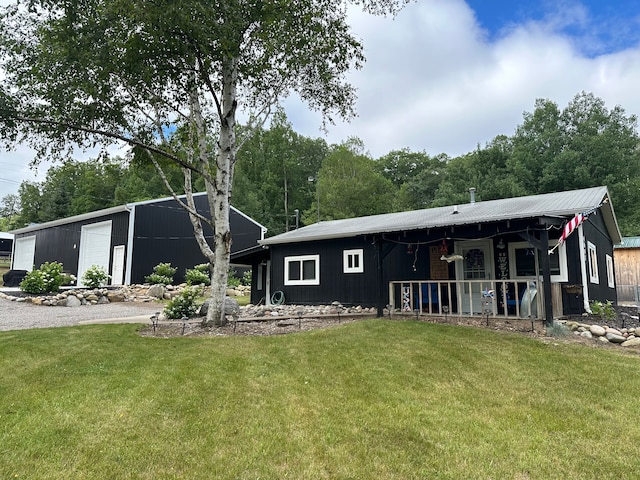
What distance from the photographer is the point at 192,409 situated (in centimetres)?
399

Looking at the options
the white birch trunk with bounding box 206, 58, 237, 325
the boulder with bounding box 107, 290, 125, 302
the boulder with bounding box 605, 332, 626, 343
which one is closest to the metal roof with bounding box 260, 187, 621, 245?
the boulder with bounding box 605, 332, 626, 343

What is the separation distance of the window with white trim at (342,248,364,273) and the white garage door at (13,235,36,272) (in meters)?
23.4

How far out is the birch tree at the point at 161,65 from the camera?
7.24 meters

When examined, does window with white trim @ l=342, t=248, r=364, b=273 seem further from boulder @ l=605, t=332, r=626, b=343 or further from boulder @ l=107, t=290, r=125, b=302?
boulder @ l=107, t=290, r=125, b=302

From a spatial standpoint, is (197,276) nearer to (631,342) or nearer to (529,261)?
(529,261)

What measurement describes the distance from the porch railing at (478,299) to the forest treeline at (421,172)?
14.2 meters

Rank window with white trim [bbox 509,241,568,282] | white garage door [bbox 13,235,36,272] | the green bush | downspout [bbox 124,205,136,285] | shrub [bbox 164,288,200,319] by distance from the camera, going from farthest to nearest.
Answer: white garage door [bbox 13,235,36,272] → downspout [bbox 124,205,136,285] → the green bush → shrub [bbox 164,288,200,319] → window with white trim [bbox 509,241,568,282]

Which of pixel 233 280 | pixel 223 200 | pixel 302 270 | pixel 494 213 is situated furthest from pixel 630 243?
pixel 223 200

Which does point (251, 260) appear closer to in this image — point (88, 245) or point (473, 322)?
point (473, 322)

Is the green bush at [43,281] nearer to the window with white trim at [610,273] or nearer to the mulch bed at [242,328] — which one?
the mulch bed at [242,328]

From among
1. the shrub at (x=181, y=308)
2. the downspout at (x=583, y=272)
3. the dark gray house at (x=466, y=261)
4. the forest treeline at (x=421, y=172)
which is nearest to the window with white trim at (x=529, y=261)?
the dark gray house at (x=466, y=261)

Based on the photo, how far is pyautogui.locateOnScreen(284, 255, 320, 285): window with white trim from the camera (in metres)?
13.1

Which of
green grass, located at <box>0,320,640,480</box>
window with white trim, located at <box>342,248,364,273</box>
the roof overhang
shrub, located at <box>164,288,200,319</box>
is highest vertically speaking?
the roof overhang

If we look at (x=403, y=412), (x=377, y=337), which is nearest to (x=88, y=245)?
(x=377, y=337)
